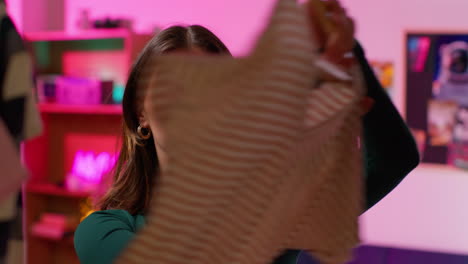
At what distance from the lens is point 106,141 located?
3.29m

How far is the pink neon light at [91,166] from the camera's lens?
10.1 ft

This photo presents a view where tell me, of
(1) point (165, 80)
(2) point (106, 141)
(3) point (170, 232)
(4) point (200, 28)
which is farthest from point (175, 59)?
(2) point (106, 141)

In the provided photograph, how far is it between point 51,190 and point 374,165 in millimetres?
2752

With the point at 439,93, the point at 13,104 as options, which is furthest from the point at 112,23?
the point at 13,104

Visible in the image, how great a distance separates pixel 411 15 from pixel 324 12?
2366 mm

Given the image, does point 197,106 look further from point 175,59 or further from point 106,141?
point 106,141

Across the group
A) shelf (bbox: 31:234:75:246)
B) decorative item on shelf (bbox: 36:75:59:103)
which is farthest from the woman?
shelf (bbox: 31:234:75:246)

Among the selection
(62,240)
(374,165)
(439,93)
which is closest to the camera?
(374,165)

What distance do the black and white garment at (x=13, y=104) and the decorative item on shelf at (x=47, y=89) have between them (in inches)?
110

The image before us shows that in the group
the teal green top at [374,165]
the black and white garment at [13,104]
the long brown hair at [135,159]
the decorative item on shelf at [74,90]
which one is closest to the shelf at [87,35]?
the decorative item on shelf at [74,90]

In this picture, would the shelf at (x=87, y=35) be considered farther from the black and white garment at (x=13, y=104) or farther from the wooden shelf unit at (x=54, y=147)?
the black and white garment at (x=13, y=104)

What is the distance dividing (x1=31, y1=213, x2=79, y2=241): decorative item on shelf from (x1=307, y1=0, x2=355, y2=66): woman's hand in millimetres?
2976

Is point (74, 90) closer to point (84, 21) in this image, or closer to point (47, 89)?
point (47, 89)

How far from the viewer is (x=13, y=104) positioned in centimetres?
51
